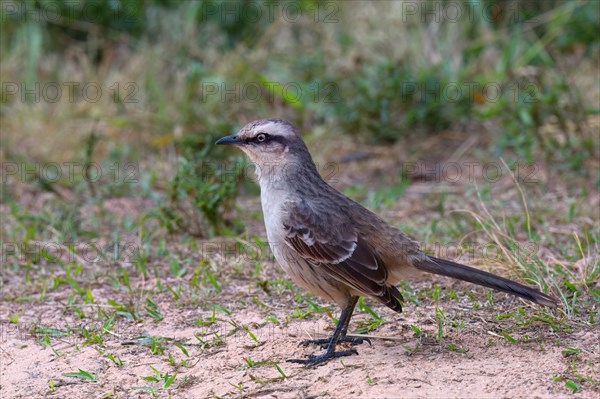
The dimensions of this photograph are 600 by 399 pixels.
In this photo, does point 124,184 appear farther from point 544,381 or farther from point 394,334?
point 544,381

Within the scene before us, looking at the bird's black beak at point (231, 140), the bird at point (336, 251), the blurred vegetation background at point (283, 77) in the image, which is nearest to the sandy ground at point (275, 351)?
the bird at point (336, 251)

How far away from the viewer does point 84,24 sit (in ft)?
37.8

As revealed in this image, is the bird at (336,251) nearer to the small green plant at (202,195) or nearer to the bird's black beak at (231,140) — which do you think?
the bird's black beak at (231,140)

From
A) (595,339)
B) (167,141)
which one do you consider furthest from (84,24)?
(595,339)

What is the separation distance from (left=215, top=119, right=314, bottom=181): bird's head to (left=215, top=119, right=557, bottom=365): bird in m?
0.05

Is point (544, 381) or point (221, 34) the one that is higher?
point (221, 34)

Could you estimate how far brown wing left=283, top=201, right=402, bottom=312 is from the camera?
513 centimetres

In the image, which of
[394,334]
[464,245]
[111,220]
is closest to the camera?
[394,334]

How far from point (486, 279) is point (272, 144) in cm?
184

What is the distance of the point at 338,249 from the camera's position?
5.30 m

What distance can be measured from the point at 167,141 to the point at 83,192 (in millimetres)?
1216

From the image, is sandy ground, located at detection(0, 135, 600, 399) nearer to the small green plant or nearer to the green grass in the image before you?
the green grass

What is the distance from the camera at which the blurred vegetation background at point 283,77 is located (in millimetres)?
8859

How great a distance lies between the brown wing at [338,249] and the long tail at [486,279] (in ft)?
0.98
